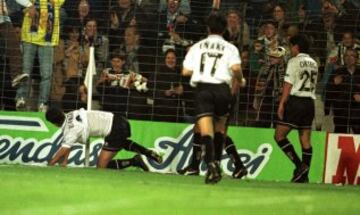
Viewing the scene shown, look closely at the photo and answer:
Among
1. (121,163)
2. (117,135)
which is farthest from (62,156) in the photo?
(121,163)

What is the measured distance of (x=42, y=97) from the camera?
13.7 meters

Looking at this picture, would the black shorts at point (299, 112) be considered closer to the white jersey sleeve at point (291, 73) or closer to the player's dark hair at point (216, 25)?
the white jersey sleeve at point (291, 73)

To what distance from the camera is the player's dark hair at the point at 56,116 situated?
1179 cm

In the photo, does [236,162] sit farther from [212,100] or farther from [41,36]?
[41,36]

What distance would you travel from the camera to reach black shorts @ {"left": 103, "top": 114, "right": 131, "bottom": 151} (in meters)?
12.2

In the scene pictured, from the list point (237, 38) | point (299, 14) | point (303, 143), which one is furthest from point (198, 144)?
point (299, 14)

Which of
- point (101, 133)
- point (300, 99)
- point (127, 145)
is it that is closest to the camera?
point (300, 99)

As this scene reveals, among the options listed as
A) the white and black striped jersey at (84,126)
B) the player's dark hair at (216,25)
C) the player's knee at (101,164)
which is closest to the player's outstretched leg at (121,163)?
the player's knee at (101,164)

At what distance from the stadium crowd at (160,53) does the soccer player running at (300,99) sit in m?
1.81

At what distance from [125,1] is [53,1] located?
131 cm

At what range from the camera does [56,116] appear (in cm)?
1181

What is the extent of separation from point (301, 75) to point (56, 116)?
148 inches

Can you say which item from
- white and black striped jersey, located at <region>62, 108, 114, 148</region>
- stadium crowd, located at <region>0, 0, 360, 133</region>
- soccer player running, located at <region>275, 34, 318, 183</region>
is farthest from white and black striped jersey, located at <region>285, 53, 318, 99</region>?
white and black striped jersey, located at <region>62, 108, 114, 148</region>

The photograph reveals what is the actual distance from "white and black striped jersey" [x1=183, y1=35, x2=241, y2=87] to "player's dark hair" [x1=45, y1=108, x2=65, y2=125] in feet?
10.8
